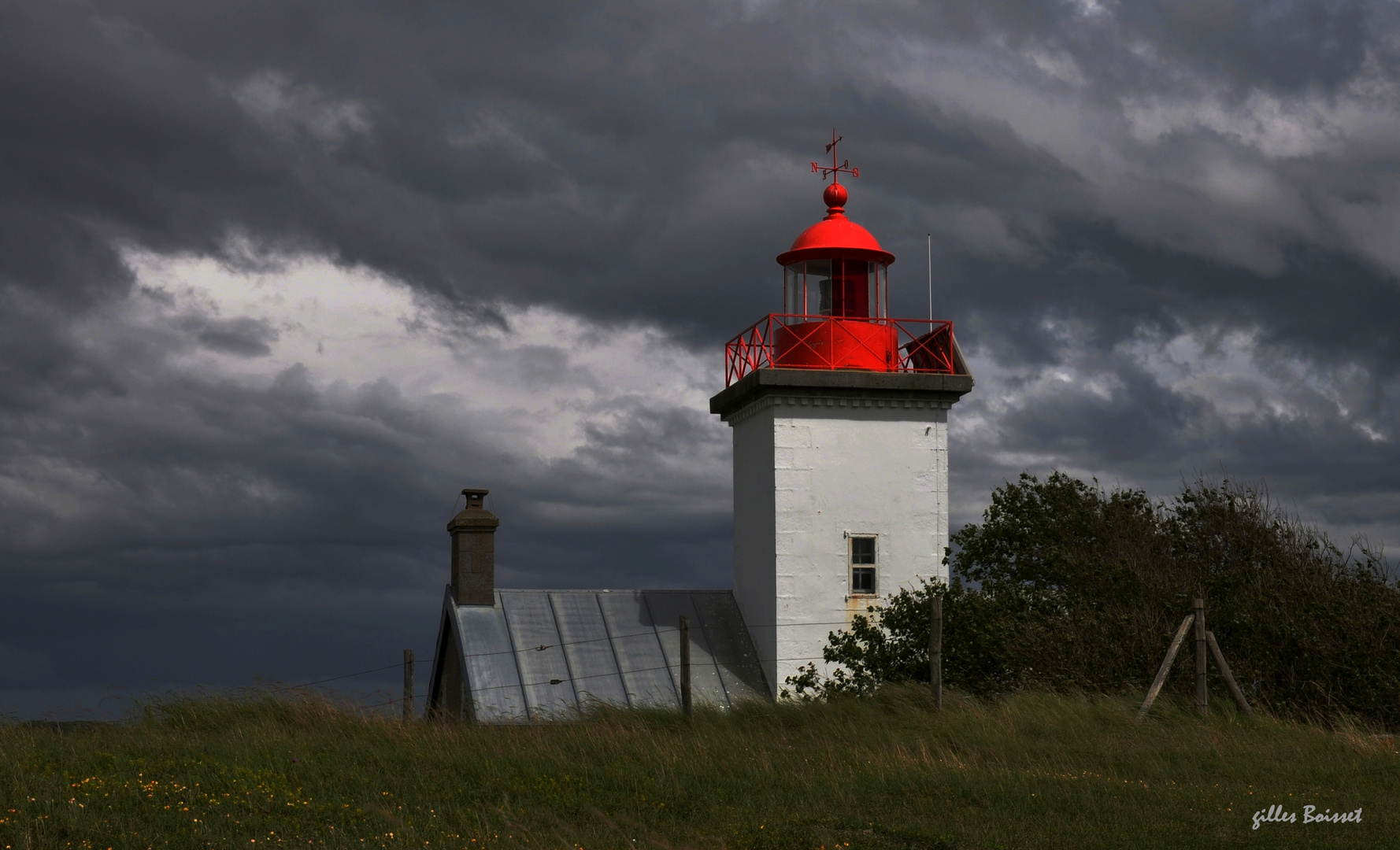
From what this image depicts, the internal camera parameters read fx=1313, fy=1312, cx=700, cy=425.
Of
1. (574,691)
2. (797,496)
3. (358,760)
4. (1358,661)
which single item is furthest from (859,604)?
(358,760)


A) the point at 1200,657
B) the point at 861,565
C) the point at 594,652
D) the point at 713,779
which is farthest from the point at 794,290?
the point at 713,779

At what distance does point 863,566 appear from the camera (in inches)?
822

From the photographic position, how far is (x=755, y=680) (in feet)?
68.9

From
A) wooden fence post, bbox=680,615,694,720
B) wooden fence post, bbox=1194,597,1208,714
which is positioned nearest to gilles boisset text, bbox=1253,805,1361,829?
wooden fence post, bbox=1194,597,1208,714

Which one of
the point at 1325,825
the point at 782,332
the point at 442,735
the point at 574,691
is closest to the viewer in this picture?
the point at 1325,825

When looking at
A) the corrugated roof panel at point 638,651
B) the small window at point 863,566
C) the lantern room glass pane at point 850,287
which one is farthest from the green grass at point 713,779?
the lantern room glass pane at point 850,287

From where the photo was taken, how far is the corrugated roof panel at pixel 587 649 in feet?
67.5

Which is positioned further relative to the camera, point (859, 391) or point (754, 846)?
point (859, 391)

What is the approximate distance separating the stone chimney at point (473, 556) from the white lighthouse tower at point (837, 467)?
4317mm

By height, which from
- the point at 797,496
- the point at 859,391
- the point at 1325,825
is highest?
the point at 859,391

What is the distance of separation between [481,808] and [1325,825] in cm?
733

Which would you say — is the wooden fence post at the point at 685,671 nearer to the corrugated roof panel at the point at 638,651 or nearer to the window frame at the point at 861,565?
the corrugated roof panel at the point at 638,651

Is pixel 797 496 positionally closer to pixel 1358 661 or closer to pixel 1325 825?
pixel 1358 661

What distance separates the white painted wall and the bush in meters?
0.49
